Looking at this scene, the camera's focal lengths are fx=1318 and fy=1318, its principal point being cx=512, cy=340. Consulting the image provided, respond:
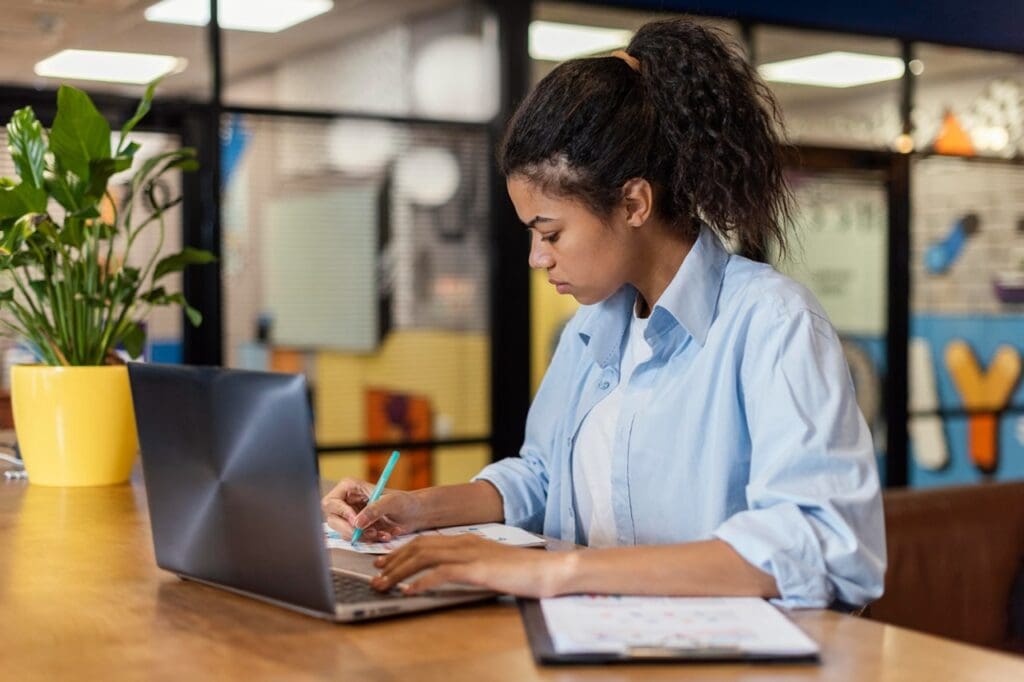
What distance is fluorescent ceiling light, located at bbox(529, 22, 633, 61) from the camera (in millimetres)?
4895

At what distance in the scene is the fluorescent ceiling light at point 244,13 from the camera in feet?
14.1

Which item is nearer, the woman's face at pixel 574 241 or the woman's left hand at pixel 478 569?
the woman's left hand at pixel 478 569

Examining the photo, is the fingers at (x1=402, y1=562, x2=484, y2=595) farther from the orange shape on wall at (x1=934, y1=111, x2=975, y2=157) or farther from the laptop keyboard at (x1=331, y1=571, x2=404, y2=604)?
the orange shape on wall at (x1=934, y1=111, x2=975, y2=157)

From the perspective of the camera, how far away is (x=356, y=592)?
54.7 inches

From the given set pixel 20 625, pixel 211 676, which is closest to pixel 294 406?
pixel 211 676

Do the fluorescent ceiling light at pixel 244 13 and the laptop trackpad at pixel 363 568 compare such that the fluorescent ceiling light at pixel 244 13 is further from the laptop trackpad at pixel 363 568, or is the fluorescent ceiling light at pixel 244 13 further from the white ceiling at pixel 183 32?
the laptop trackpad at pixel 363 568

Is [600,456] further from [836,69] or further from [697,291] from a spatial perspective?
[836,69]

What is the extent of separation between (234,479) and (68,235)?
120cm

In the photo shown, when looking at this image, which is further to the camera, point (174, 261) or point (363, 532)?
point (174, 261)

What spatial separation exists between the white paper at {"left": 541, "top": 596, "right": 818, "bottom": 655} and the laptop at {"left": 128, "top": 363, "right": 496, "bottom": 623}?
0.16m

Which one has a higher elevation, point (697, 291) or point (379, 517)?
point (697, 291)

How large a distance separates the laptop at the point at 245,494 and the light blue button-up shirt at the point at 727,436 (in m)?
0.38

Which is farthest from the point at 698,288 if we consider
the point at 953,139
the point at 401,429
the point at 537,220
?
the point at 953,139

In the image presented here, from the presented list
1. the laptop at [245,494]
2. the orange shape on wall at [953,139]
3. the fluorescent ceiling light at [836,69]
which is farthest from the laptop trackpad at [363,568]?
the orange shape on wall at [953,139]
